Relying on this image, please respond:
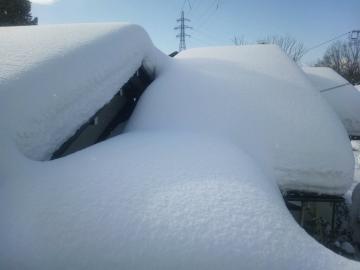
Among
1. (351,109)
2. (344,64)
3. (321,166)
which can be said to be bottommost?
(344,64)

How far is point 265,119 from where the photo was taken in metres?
3.60

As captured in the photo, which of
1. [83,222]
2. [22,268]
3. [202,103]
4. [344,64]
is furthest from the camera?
[344,64]

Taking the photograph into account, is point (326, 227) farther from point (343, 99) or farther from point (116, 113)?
point (343, 99)

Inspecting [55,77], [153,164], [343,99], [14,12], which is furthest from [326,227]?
[14,12]

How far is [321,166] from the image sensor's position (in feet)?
11.3

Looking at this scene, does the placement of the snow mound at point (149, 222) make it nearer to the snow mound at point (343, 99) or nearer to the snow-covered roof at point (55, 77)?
the snow-covered roof at point (55, 77)

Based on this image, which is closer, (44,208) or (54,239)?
(54,239)

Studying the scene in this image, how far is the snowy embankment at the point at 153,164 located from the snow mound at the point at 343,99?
6.17 meters

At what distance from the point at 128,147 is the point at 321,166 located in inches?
85.1

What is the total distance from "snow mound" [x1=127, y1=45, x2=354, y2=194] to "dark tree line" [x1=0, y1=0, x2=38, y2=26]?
12055 millimetres

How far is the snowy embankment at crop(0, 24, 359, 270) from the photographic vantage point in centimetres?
167

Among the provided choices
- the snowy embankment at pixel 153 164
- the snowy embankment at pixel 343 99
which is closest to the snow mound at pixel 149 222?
the snowy embankment at pixel 153 164

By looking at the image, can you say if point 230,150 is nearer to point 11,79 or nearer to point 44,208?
point 44,208

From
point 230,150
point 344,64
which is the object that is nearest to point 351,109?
point 230,150
